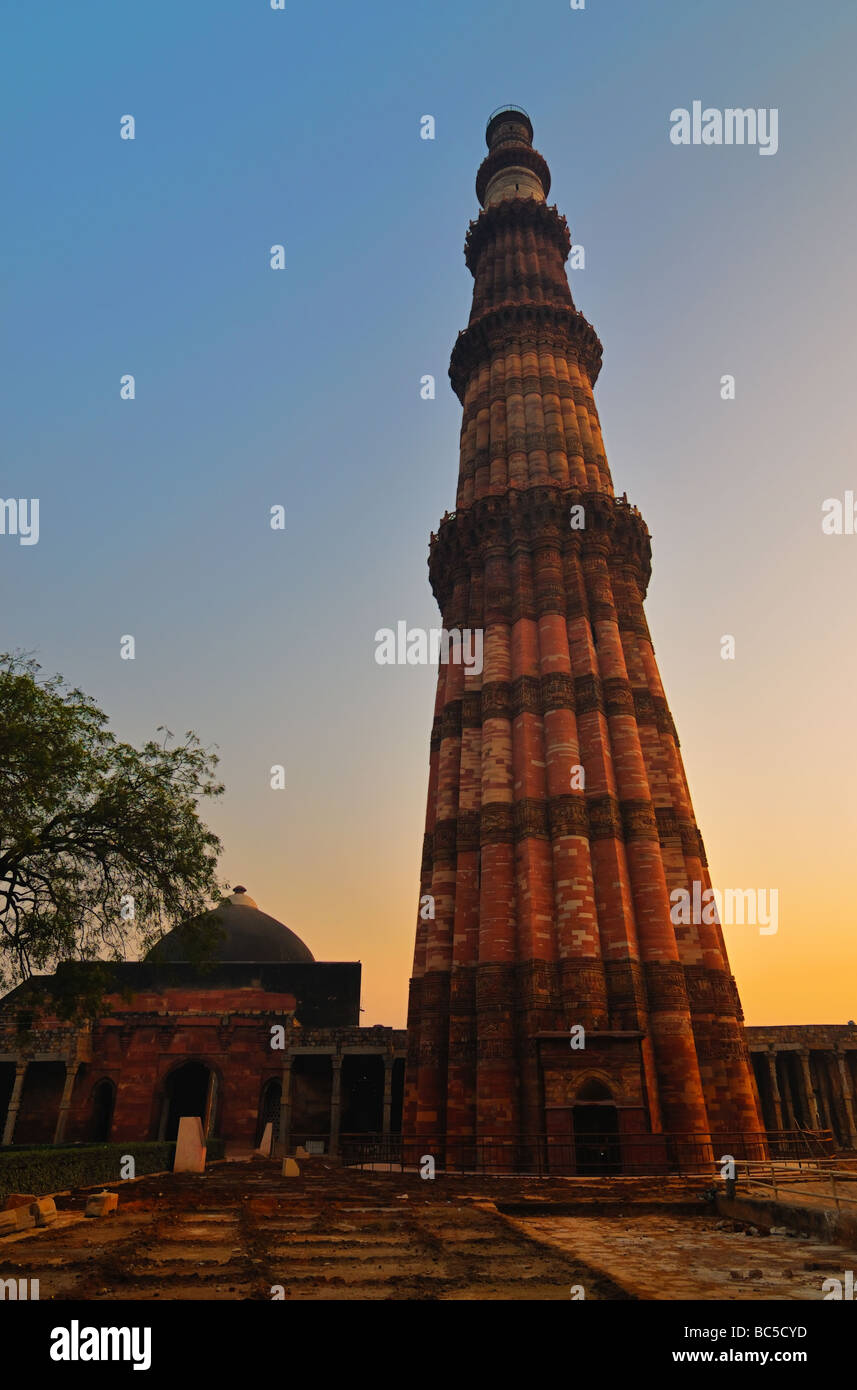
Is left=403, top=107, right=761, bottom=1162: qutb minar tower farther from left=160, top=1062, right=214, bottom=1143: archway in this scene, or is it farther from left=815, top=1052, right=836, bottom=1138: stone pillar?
left=160, top=1062, right=214, bottom=1143: archway

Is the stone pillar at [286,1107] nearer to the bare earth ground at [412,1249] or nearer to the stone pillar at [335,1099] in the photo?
the stone pillar at [335,1099]

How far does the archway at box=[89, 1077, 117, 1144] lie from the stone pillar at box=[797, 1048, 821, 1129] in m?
29.5

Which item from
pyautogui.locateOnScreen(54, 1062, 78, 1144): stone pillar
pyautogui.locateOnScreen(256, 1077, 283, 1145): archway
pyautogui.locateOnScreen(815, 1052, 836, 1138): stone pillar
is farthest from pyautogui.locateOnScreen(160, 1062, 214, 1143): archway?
pyautogui.locateOnScreen(815, 1052, 836, 1138): stone pillar

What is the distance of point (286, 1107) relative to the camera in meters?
34.9

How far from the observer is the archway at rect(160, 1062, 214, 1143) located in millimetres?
36594

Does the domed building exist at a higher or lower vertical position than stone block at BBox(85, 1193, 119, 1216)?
higher

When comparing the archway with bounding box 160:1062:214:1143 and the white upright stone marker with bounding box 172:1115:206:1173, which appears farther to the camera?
the archway with bounding box 160:1062:214:1143

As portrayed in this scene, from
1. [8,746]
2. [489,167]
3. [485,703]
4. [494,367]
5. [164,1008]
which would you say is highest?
[489,167]

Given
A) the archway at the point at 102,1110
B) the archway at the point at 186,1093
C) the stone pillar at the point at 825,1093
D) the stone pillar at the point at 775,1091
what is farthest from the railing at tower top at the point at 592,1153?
the archway at the point at 102,1110

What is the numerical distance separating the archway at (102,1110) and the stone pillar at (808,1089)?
29.5 m

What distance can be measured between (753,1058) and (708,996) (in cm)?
1288

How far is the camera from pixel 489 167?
49.0m
